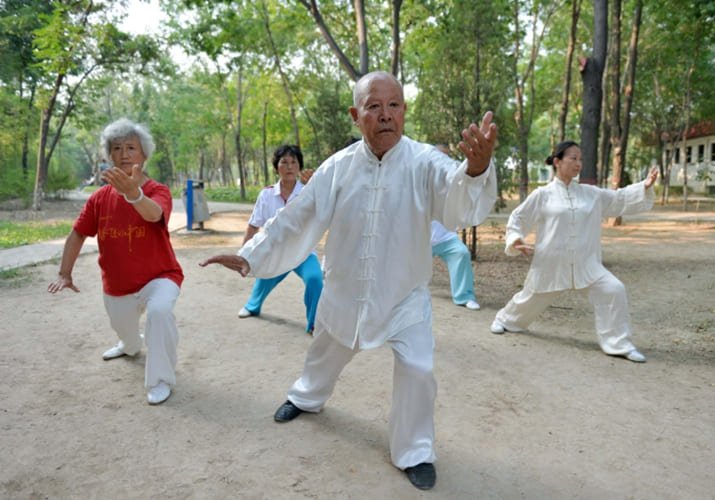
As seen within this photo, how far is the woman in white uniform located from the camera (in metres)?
4.74

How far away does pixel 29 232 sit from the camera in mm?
12914

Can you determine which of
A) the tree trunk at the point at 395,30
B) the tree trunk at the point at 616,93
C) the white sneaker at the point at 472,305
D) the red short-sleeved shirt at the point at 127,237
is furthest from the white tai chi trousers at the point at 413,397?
the tree trunk at the point at 616,93

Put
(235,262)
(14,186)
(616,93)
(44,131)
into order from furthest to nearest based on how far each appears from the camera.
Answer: (14,186) → (44,131) → (616,93) → (235,262)

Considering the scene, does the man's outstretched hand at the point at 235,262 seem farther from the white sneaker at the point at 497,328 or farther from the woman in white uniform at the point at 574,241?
the white sneaker at the point at 497,328

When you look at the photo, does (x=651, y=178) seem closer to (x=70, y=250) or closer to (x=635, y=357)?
(x=635, y=357)

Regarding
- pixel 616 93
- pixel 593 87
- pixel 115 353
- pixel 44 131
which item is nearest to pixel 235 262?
pixel 115 353

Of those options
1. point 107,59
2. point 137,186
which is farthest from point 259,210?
point 107,59

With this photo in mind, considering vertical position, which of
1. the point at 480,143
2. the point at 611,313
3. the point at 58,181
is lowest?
the point at 611,313

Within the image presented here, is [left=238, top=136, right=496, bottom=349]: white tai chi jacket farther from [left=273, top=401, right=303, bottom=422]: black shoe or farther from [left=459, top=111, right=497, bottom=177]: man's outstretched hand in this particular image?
[left=273, top=401, right=303, bottom=422]: black shoe

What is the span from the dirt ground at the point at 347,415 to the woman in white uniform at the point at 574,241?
14.4 inches

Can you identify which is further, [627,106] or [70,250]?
[627,106]

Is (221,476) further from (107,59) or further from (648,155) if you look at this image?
(648,155)

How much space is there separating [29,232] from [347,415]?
12422mm

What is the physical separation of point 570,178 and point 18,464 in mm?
4728
